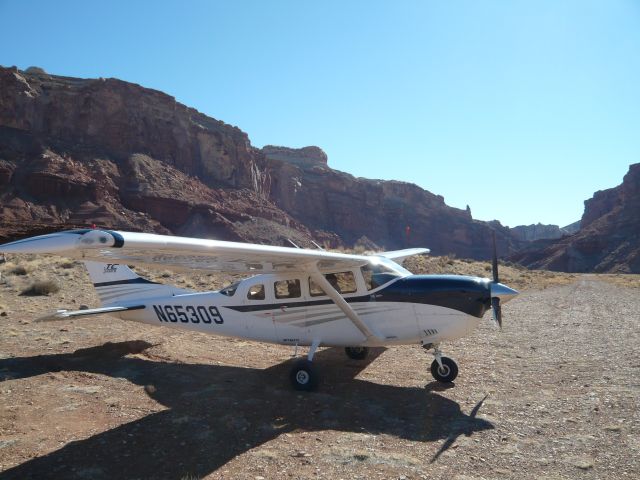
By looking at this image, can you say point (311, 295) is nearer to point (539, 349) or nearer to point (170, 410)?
point (170, 410)

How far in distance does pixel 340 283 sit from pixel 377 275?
801 millimetres

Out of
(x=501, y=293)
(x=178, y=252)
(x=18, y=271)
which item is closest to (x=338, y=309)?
(x=501, y=293)

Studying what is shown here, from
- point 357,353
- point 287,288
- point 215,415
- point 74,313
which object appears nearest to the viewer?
point 215,415

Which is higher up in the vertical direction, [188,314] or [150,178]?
[150,178]

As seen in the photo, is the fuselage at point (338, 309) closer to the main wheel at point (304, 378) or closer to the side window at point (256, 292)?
the side window at point (256, 292)

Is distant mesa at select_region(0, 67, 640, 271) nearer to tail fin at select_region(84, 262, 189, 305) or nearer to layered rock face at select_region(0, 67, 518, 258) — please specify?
layered rock face at select_region(0, 67, 518, 258)

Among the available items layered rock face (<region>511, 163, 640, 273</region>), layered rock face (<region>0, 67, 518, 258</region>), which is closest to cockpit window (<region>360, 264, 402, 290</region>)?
layered rock face (<region>0, 67, 518, 258</region>)

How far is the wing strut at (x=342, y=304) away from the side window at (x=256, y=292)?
1.51 metres

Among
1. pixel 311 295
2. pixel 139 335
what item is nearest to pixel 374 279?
pixel 311 295

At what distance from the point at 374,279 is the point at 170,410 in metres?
4.52

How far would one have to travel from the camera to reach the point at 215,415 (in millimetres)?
6539

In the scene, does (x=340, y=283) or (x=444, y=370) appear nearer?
(x=444, y=370)

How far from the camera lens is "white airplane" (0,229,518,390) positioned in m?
7.97

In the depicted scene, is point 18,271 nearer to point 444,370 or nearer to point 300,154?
point 444,370
